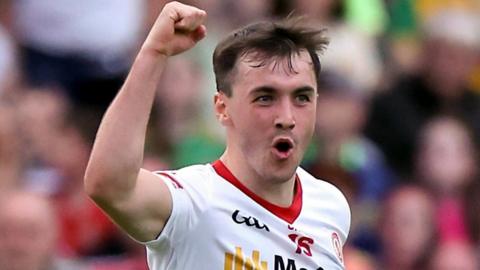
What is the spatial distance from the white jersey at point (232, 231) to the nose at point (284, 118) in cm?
32

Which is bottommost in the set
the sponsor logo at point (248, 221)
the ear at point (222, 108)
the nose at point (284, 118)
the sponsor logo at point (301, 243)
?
the sponsor logo at point (248, 221)

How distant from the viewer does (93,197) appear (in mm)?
5258

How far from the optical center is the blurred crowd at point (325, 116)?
9.81 m

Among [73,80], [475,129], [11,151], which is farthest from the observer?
[475,129]

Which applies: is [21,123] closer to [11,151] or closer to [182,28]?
[11,151]

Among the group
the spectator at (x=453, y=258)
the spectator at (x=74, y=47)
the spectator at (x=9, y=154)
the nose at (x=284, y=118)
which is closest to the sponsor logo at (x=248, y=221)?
the nose at (x=284, y=118)

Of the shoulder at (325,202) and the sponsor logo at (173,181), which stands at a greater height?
the shoulder at (325,202)

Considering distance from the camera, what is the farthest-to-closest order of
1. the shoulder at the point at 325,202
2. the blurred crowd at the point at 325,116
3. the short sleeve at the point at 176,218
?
the blurred crowd at the point at 325,116
the shoulder at the point at 325,202
the short sleeve at the point at 176,218

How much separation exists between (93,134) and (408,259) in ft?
7.09

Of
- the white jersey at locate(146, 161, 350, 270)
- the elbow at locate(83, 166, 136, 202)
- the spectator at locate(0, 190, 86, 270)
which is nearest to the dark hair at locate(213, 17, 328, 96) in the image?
the white jersey at locate(146, 161, 350, 270)

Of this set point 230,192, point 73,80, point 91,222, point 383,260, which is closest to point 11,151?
point 91,222

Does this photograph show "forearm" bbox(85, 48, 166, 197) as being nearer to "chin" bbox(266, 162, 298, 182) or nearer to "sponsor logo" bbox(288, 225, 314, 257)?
"chin" bbox(266, 162, 298, 182)

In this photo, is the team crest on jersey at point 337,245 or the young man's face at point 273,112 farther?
the team crest on jersey at point 337,245

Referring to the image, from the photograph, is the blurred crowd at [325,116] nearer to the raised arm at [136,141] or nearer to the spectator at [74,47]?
the spectator at [74,47]
